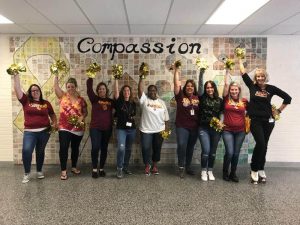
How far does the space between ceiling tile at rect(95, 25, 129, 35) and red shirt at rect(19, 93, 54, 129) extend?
4.95ft

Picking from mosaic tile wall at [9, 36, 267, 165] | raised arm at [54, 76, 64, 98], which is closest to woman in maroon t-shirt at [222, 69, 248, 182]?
mosaic tile wall at [9, 36, 267, 165]

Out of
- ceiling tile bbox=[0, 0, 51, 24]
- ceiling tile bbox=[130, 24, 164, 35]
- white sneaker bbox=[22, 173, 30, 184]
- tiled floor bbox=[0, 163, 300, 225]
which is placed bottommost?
tiled floor bbox=[0, 163, 300, 225]

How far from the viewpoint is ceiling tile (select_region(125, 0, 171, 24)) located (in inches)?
134

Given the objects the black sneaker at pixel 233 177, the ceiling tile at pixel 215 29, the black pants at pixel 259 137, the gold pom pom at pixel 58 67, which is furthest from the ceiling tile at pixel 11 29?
the black sneaker at pixel 233 177

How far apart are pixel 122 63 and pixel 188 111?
1501mm

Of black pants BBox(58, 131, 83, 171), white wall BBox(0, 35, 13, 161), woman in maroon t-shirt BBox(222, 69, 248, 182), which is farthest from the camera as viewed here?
white wall BBox(0, 35, 13, 161)

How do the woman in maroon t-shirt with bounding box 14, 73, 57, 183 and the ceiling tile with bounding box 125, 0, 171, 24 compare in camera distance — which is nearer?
the ceiling tile with bounding box 125, 0, 171, 24

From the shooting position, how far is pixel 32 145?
426 centimetres

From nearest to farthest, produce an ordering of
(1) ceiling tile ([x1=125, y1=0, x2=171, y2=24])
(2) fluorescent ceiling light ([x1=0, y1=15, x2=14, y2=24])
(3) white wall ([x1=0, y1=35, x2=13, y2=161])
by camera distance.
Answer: (1) ceiling tile ([x1=125, y1=0, x2=171, y2=24])
(2) fluorescent ceiling light ([x1=0, y1=15, x2=14, y2=24])
(3) white wall ([x1=0, y1=35, x2=13, y2=161])

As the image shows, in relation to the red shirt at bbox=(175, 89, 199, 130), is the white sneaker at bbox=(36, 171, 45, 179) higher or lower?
lower

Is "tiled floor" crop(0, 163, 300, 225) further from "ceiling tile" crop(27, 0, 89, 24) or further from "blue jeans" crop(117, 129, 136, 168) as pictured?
"ceiling tile" crop(27, 0, 89, 24)

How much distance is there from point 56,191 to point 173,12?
278 cm

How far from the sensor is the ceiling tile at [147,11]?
3395mm

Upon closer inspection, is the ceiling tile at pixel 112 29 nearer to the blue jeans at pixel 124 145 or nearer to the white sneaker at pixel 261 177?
the blue jeans at pixel 124 145
